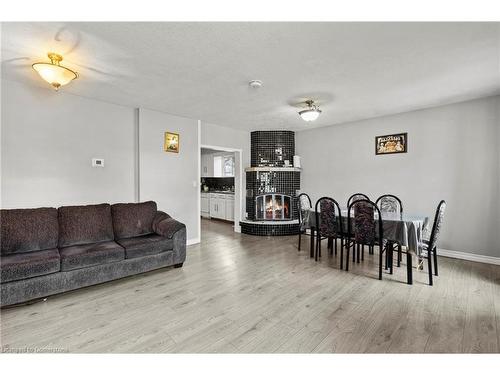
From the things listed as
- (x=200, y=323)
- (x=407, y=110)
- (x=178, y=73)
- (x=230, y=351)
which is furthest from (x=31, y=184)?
(x=407, y=110)

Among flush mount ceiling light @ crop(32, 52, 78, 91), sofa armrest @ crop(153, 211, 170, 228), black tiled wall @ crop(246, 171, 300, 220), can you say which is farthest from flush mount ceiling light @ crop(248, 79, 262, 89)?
black tiled wall @ crop(246, 171, 300, 220)

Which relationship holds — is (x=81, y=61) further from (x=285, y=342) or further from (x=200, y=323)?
(x=285, y=342)

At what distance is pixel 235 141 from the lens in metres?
5.79

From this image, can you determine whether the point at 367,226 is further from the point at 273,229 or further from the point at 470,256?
the point at 273,229

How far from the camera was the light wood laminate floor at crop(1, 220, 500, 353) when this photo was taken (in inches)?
71.7

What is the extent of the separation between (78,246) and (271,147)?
437cm

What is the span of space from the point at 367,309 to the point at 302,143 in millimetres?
4315

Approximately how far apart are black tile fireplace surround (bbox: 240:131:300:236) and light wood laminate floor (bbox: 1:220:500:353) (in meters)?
2.54

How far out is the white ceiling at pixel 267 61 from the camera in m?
2.02

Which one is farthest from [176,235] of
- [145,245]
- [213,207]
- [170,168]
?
[213,207]

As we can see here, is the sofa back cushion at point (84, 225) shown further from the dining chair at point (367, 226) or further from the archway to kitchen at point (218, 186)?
the archway to kitchen at point (218, 186)

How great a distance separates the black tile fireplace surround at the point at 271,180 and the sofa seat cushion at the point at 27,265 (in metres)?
3.83

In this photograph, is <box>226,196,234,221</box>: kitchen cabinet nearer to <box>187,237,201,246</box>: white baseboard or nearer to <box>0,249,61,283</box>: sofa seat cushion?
<box>187,237,201,246</box>: white baseboard

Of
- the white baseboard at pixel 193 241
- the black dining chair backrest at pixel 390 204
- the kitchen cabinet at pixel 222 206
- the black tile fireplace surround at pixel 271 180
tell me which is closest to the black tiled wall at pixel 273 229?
the black tile fireplace surround at pixel 271 180
